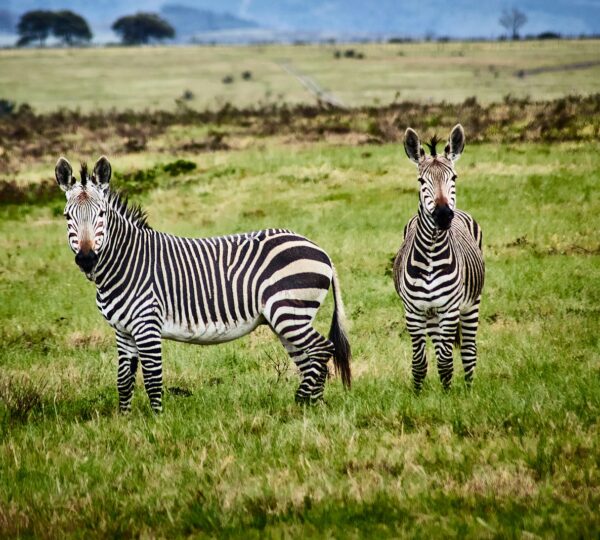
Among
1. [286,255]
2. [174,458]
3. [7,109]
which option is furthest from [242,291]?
[7,109]

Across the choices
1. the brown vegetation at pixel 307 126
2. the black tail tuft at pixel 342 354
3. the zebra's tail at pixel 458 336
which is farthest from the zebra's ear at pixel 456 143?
the brown vegetation at pixel 307 126

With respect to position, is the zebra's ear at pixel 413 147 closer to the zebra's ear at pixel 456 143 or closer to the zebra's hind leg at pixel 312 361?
the zebra's ear at pixel 456 143

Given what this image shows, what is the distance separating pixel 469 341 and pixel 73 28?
15718 centimetres

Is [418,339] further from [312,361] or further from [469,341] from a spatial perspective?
[312,361]

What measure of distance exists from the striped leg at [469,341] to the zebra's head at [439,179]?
5.88 feet

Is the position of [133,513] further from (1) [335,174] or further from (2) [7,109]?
(2) [7,109]

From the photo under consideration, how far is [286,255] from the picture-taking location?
27.7 ft

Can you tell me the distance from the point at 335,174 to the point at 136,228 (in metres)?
16.3

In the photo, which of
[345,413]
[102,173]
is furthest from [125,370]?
[345,413]

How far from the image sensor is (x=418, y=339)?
856cm

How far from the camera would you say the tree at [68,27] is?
495ft

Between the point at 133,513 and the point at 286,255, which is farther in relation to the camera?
the point at 286,255

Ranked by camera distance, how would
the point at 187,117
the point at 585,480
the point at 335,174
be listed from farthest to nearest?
the point at 187,117, the point at 335,174, the point at 585,480

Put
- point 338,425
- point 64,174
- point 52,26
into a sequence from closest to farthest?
point 338,425 < point 64,174 < point 52,26
